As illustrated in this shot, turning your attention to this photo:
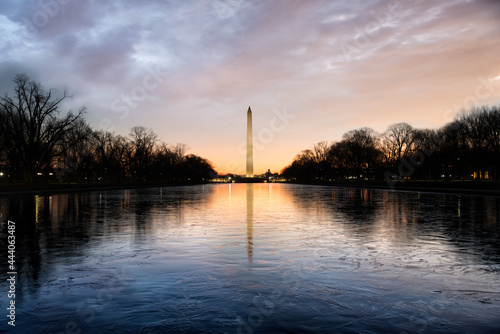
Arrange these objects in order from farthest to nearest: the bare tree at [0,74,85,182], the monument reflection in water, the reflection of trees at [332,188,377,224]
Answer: the bare tree at [0,74,85,182]
the reflection of trees at [332,188,377,224]
the monument reflection in water

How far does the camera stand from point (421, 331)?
190 inches

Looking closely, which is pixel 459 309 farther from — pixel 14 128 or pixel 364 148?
pixel 364 148

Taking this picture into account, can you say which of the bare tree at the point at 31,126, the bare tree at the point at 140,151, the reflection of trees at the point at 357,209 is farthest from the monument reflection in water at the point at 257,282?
the bare tree at the point at 140,151

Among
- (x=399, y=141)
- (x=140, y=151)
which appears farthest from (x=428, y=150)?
(x=140, y=151)

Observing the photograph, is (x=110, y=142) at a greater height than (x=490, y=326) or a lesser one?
greater

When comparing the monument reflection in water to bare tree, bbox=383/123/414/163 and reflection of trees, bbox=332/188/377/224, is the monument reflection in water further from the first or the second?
bare tree, bbox=383/123/414/163

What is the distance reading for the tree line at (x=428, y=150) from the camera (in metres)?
71.1

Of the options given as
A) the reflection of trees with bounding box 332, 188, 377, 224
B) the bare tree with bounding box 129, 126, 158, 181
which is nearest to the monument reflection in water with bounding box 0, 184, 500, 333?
the reflection of trees with bounding box 332, 188, 377, 224

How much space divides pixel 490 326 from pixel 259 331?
2.73 metres

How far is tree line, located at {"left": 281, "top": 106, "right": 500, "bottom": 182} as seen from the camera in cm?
7112

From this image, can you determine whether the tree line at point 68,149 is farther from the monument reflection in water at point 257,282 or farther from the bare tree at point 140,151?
the monument reflection in water at point 257,282

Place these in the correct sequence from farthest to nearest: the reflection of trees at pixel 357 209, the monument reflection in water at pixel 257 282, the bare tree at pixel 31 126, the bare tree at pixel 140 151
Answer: the bare tree at pixel 140 151
the bare tree at pixel 31 126
the reflection of trees at pixel 357 209
the monument reflection in water at pixel 257 282

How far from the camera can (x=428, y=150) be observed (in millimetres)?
99438

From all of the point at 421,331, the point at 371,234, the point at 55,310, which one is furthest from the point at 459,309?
the point at 371,234
